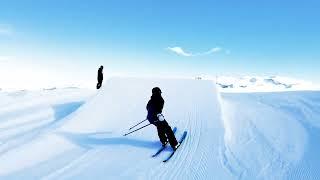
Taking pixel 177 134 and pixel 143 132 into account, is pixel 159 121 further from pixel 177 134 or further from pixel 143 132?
pixel 143 132

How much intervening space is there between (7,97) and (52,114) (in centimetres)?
846

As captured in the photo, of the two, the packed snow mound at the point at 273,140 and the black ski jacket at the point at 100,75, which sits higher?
the black ski jacket at the point at 100,75

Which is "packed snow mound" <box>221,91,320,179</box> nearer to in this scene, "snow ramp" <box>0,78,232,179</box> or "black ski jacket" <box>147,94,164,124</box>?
"snow ramp" <box>0,78,232,179</box>

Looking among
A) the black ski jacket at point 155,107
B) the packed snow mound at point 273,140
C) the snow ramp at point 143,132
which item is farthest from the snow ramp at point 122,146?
the black ski jacket at point 155,107

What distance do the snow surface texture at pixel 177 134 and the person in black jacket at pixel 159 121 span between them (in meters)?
0.32

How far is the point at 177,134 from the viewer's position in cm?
1152

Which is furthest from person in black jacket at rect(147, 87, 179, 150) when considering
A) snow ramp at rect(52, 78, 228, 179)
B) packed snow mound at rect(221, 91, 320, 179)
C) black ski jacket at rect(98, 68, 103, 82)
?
black ski jacket at rect(98, 68, 103, 82)

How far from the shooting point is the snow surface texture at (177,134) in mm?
8102

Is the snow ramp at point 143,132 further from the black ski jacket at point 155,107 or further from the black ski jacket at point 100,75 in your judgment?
the black ski jacket at point 100,75

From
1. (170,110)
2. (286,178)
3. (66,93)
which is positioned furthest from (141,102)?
(66,93)

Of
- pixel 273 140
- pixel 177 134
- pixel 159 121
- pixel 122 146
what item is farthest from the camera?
pixel 177 134

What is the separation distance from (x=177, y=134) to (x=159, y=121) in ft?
6.06

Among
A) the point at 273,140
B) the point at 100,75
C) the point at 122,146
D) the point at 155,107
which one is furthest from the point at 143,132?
the point at 100,75

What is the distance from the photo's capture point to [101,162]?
8688 millimetres
